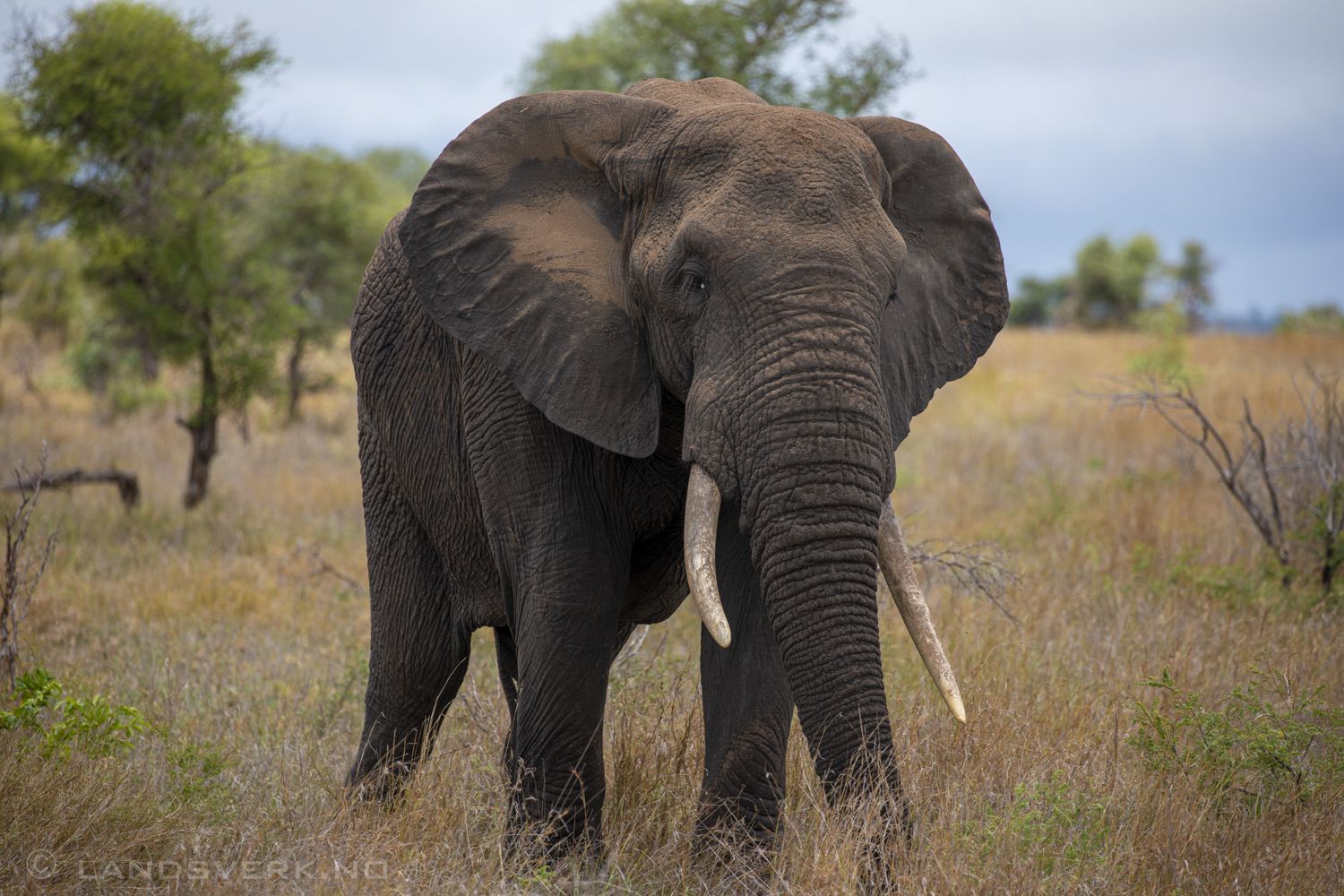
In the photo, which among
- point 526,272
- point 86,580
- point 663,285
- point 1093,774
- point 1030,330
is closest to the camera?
point 663,285

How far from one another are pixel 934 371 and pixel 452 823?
2151 millimetres

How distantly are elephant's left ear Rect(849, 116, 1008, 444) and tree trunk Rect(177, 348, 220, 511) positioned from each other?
7893 mm

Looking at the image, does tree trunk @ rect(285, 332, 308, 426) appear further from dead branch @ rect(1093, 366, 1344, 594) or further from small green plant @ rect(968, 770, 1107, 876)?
small green plant @ rect(968, 770, 1107, 876)

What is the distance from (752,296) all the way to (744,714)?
1255 mm

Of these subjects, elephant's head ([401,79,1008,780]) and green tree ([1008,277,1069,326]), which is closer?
elephant's head ([401,79,1008,780])

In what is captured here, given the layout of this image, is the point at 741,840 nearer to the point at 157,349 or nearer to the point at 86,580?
the point at 86,580

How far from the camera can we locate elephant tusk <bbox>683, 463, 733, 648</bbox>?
9.07 feet

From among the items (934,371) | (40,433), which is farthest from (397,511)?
(40,433)

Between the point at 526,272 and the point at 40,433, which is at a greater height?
the point at 526,272

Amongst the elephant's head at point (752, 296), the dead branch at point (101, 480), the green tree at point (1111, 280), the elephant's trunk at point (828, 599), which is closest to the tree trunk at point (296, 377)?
the dead branch at point (101, 480)

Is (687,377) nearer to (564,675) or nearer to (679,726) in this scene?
(564,675)

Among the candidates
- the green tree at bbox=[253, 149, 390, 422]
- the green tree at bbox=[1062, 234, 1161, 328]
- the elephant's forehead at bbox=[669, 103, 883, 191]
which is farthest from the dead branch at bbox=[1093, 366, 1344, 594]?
the green tree at bbox=[1062, 234, 1161, 328]

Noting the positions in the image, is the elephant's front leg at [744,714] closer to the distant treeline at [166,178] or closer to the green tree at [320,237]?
the distant treeline at [166,178]

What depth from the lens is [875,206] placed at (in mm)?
2996
